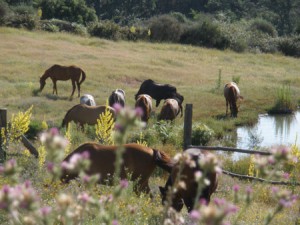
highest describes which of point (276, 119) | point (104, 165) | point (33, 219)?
point (33, 219)

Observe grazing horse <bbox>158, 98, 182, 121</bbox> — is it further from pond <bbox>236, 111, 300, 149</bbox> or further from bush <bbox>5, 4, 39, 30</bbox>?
bush <bbox>5, 4, 39, 30</bbox>

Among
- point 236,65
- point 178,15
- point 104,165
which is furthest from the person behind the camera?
point 178,15

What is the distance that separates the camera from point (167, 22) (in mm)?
47375

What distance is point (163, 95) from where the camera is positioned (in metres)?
21.6

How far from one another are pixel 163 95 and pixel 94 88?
4.30 meters

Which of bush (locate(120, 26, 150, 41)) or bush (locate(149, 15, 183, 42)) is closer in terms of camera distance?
bush (locate(120, 26, 150, 41))

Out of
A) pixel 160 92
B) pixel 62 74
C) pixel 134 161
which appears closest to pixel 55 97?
pixel 62 74

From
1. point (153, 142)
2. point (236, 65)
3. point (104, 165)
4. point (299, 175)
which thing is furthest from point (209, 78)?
point (104, 165)

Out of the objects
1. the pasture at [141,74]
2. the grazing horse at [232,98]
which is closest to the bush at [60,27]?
the pasture at [141,74]

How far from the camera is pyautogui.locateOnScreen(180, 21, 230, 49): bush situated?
45625 mm

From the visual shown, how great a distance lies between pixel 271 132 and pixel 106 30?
82.4ft

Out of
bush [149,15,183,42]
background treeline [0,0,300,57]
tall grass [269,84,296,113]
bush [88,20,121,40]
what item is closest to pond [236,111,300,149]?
tall grass [269,84,296,113]

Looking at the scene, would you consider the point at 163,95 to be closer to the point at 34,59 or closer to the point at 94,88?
the point at 94,88

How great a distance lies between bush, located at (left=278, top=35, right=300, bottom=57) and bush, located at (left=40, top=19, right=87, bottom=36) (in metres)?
14.1
